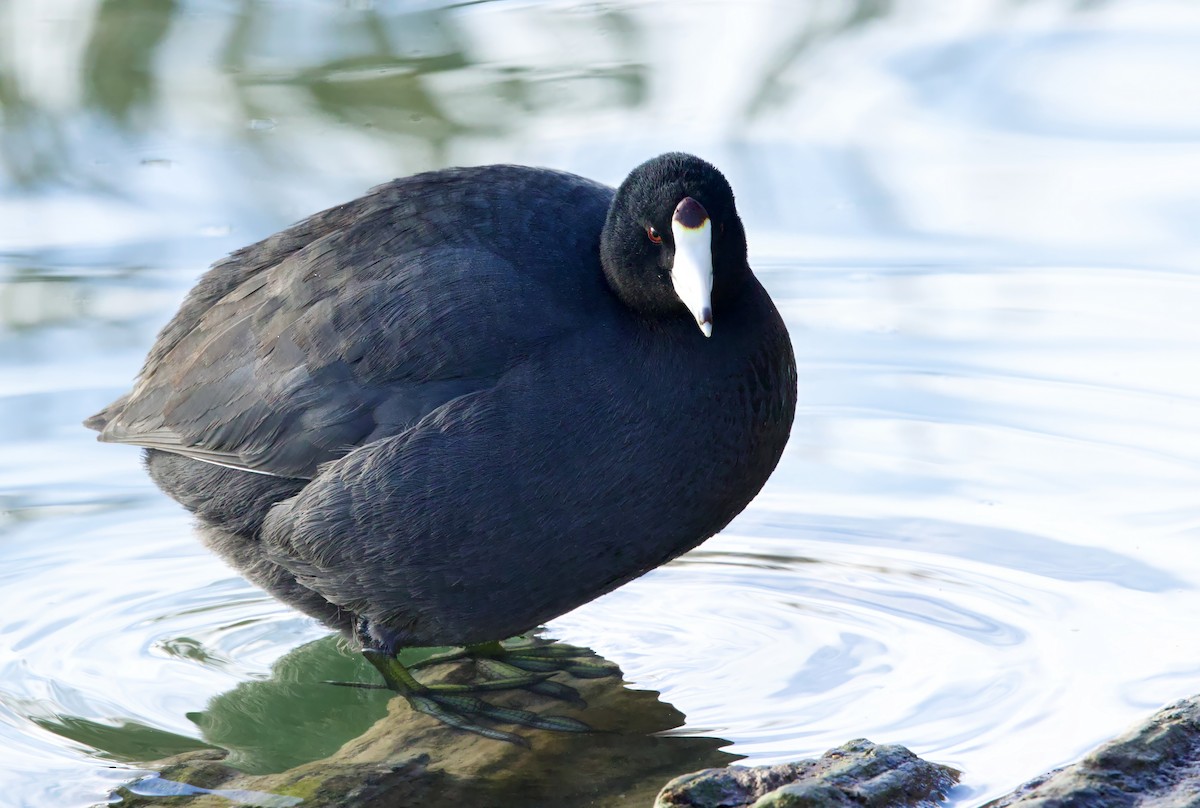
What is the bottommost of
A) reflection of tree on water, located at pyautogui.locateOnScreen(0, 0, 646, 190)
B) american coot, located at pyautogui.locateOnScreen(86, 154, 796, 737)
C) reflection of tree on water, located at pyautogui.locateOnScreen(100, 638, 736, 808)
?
reflection of tree on water, located at pyautogui.locateOnScreen(100, 638, 736, 808)

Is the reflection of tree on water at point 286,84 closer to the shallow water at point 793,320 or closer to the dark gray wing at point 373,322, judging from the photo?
the shallow water at point 793,320

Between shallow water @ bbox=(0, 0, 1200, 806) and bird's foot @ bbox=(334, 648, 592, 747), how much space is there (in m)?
0.13

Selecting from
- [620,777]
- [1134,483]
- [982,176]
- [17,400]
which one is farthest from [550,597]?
[982,176]

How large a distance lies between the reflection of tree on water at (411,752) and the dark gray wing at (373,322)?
0.67m

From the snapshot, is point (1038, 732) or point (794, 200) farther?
point (794, 200)

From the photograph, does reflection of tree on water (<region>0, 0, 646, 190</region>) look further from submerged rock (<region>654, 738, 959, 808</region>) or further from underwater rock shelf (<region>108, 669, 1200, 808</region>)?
submerged rock (<region>654, 738, 959, 808</region>)

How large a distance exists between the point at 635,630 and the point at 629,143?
348 centimetres

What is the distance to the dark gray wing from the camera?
4.20 meters

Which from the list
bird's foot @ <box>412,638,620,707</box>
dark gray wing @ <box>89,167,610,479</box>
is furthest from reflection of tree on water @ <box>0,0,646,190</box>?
bird's foot @ <box>412,638,620,707</box>

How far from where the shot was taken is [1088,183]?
745 cm

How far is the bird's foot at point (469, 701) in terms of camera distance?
4371mm

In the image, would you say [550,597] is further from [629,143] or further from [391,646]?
[629,143]

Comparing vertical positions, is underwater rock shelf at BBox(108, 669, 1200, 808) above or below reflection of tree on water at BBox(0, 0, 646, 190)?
below

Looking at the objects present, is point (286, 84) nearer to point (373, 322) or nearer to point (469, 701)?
point (373, 322)
